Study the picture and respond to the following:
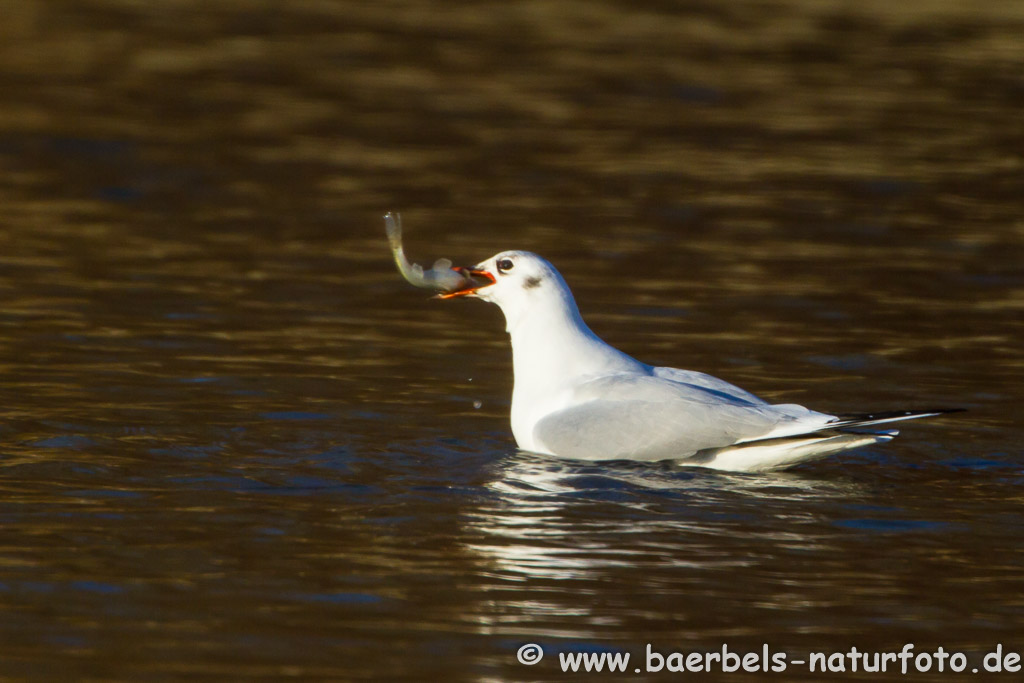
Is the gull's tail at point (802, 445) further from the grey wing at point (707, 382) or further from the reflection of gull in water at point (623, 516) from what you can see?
the grey wing at point (707, 382)

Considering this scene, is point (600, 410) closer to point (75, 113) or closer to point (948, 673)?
point (948, 673)

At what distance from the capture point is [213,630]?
6590 millimetres

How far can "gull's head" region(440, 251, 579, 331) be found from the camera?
925 cm

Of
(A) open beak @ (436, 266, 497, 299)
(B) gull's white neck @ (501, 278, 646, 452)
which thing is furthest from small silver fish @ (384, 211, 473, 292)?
(B) gull's white neck @ (501, 278, 646, 452)

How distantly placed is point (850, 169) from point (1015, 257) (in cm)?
367

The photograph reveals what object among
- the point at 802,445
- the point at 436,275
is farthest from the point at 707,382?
the point at 436,275

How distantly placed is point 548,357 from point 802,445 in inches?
55.6

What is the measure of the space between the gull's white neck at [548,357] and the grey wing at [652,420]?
0.14 metres

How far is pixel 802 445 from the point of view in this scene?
862 cm

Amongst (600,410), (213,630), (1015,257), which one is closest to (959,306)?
(1015,257)

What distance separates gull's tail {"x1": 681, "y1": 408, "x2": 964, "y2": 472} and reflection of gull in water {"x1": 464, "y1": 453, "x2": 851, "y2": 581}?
70 millimetres

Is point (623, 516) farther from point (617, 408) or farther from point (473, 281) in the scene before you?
point (473, 281)

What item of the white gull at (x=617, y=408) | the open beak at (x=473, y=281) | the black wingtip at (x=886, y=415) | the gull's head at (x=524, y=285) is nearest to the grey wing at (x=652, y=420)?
the white gull at (x=617, y=408)

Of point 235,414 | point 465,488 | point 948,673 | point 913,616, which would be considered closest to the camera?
point 948,673
